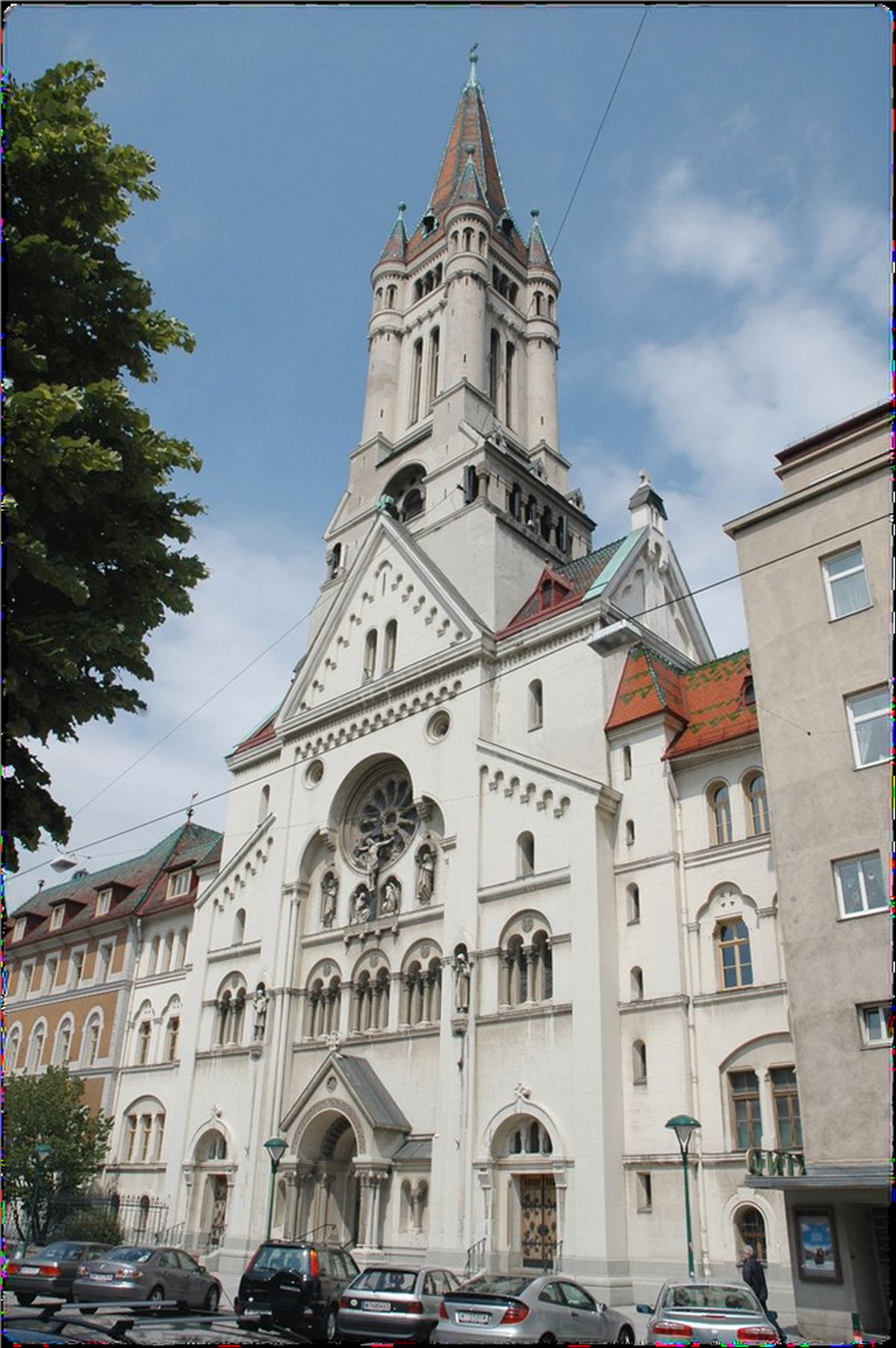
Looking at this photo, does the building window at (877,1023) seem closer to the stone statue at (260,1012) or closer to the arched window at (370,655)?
the stone statue at (260,1012)

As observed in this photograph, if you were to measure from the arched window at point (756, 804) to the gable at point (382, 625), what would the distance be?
35.9ft

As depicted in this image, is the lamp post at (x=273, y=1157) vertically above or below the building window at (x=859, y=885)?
below

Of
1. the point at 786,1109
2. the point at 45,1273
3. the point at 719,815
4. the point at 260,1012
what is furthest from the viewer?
the point at 260,1012

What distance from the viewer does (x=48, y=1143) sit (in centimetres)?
3784

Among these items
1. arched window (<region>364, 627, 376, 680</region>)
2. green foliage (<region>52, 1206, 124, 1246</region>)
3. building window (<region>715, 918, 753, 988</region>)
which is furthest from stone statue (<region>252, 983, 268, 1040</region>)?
building window (<region>715, 918, 753, 988</region>)

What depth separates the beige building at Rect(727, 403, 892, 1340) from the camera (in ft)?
54.9

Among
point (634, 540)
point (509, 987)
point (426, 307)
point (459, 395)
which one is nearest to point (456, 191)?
point (426, 307)

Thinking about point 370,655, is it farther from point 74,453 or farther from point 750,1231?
point 74,453

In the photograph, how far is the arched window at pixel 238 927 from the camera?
1554 inches

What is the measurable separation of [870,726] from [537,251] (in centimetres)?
4389

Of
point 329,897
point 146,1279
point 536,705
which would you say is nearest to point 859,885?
point 146,1279

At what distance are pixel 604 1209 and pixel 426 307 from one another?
41.6 m

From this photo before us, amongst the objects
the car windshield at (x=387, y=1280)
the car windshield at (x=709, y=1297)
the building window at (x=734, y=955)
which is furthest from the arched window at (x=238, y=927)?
the car windshield at (x=709, y=1297)

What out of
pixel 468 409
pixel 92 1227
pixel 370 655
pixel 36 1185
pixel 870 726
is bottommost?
pixel 92 1227
